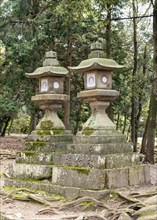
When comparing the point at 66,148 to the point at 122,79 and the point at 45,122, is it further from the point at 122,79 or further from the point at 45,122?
the point at 122,79

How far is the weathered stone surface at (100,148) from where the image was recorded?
701 cm

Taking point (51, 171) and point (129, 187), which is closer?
point (129, 187)

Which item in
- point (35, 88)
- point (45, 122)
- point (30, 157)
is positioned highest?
point (35, 88)

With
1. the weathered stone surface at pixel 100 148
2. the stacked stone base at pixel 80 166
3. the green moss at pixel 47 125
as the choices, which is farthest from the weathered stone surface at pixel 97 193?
the green moss at pixel 47 125

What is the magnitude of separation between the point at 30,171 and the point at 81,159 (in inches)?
59.5

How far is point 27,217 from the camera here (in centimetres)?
596

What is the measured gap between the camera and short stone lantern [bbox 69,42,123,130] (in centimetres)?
736

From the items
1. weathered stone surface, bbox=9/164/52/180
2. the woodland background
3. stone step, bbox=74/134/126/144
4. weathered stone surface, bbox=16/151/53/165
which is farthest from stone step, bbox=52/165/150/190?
the woodland background

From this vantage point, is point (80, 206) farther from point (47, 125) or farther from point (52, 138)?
point (47, 125)

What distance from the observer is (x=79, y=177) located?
6949 mm

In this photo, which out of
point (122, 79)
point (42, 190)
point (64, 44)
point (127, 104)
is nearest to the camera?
point (42, 190)

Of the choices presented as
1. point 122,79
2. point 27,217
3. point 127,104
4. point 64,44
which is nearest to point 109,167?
point 27,217

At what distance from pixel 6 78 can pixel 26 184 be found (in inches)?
342

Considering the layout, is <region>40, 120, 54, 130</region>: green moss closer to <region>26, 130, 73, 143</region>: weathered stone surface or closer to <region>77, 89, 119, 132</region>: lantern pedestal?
<region>26, 130, 73, 143</region>: weathered stone surface
